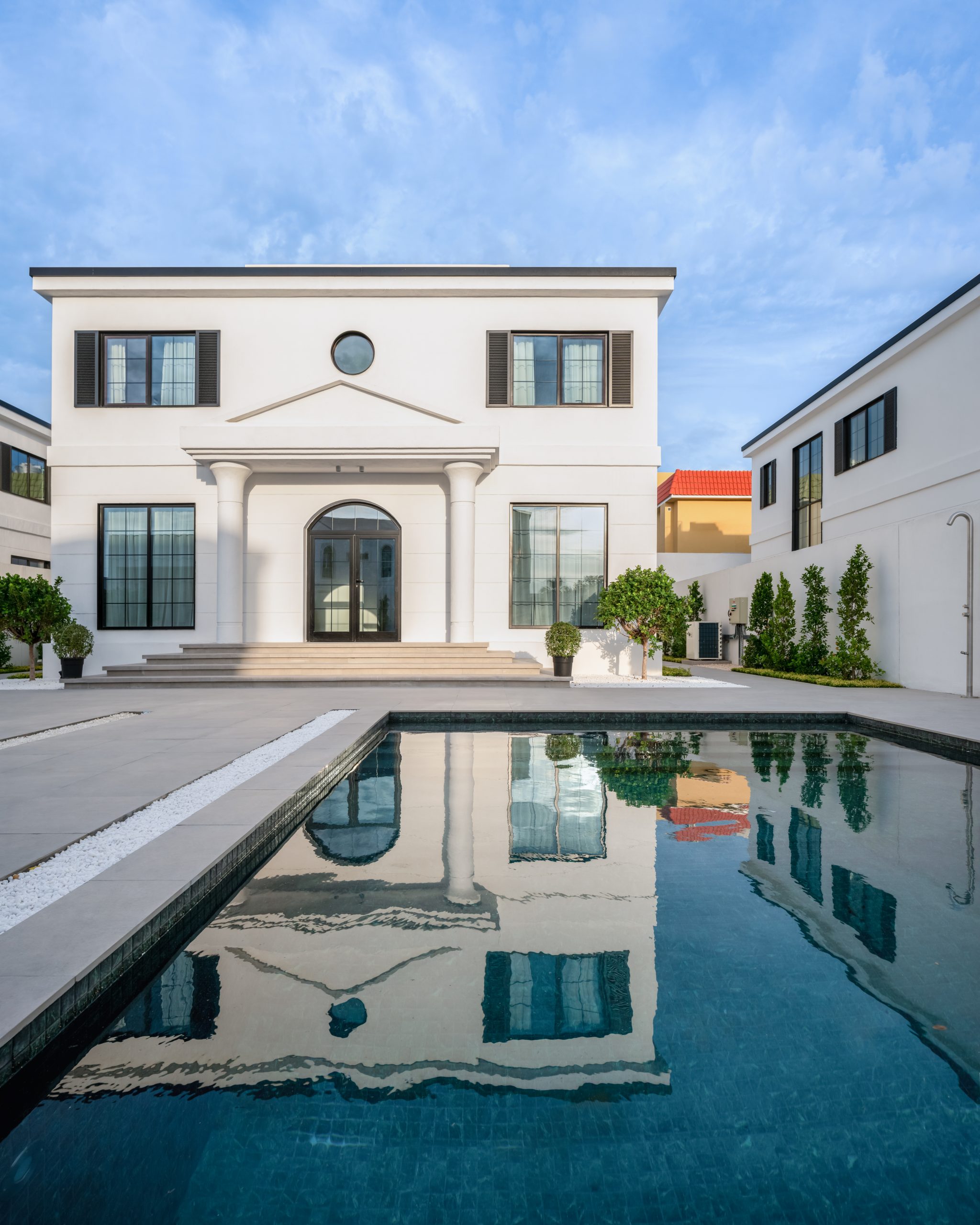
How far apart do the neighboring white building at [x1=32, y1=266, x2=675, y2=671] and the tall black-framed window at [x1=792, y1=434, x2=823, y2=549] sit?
6.44 metres

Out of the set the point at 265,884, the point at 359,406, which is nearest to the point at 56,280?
the point at 359,406

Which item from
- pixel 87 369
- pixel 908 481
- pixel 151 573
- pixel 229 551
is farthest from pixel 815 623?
pixel 87 369

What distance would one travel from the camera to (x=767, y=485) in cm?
2086

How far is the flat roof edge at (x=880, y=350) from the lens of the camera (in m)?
11.4

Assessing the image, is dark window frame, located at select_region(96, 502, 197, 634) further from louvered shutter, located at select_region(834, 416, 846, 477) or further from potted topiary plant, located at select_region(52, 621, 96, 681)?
louvered shutter, located at select_region(834, 416, 846, 477)

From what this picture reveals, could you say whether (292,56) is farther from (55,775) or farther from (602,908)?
(602,908)

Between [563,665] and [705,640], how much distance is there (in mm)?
10501

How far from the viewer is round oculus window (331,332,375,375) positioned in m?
13.6

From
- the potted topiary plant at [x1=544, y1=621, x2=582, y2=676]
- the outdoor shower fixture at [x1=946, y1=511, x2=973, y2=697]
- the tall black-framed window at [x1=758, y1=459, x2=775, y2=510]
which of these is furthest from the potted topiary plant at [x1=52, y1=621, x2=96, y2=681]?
the tall black-framed window at [x1=758, y1=459, x2=775, y2=510]

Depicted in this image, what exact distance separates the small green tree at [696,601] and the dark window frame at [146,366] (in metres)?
14.8

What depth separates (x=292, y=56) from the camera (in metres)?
17.8

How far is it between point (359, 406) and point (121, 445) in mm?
4396

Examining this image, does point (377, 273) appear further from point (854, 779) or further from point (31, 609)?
point (854, 779)

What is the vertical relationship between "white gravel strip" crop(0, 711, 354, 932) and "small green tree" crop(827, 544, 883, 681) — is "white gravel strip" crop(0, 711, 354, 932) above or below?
below
